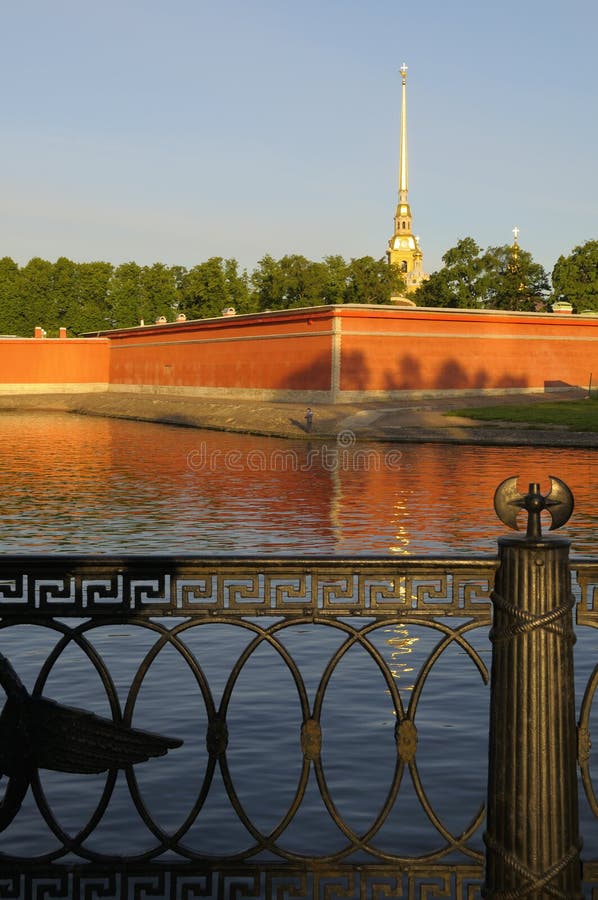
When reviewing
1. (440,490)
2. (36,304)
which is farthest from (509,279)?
(440,490)

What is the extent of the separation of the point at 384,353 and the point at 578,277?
3175 cm

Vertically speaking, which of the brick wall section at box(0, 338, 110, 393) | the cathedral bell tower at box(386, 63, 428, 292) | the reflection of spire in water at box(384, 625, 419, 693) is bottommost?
the reflection of spire in water at box(384, 625, 419, 693)

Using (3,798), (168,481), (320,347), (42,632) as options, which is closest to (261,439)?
(320,347)

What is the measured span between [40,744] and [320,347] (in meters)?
35.5

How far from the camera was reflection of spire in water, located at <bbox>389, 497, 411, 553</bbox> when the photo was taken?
12.1 meters

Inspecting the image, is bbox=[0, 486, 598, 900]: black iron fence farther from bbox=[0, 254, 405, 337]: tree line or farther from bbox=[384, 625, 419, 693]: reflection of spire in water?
bbox=[0, 254, 405, 337]: tree line

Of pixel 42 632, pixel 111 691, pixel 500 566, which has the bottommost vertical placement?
pixel 42 632

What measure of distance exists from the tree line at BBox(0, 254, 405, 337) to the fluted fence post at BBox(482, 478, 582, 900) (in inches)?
2894

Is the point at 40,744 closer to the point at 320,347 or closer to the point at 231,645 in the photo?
the point at 231,645

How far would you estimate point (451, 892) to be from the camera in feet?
12.5

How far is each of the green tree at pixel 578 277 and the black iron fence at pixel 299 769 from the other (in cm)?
6324

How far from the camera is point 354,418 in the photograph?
110ft

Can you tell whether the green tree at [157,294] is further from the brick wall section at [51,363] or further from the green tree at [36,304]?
the brick wall section at [51,363]

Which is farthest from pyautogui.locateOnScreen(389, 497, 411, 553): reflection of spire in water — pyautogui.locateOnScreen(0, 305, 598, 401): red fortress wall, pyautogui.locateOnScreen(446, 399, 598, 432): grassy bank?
pyautogui.locateOnScreen(0, 305, 598, 401): red fortress wall
